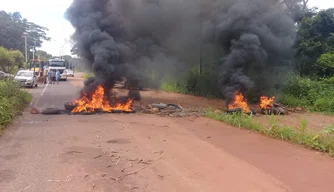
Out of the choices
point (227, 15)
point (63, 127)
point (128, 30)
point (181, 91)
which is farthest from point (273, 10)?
point (63, 127)

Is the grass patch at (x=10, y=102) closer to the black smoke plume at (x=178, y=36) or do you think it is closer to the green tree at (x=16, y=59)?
the black smoke plume at (x=178, y=36)

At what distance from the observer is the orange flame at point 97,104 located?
1349 centimetres

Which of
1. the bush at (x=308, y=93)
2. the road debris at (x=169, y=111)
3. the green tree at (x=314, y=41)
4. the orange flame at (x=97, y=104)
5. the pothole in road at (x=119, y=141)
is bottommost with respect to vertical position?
the pothole in road at (x=119, y=141)

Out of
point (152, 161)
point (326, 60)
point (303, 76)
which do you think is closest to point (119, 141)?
point (152, 161)

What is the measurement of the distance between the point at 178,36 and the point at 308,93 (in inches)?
333

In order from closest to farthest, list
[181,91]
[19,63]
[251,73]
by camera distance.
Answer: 1. [251,73]
2. [181,91]
3. [19,63]

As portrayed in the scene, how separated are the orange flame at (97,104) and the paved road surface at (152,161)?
3276 mm

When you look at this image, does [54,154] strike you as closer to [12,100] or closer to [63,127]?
[63,127]

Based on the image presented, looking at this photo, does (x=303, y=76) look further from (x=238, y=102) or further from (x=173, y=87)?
(x=173, y=87)

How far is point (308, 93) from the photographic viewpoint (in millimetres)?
17562

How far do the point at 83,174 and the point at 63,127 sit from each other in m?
4.87

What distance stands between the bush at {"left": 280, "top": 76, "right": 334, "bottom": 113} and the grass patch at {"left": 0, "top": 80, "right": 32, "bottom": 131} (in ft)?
42.9

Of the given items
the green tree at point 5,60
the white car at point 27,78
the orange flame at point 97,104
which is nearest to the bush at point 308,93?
the orange flame at point 97,104

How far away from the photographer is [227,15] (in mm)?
17000
